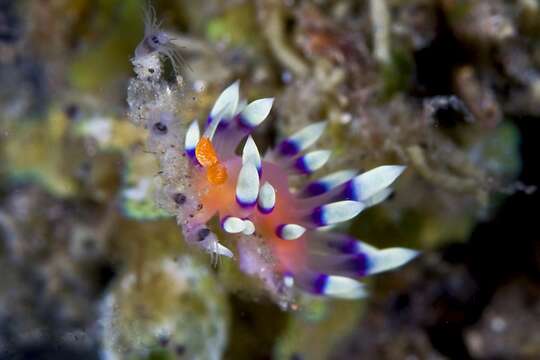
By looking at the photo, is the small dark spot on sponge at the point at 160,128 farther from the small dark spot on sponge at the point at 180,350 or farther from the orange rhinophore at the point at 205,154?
the small dark spot on sponge at the point at 180,350

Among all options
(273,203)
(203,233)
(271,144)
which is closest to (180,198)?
(203,233)

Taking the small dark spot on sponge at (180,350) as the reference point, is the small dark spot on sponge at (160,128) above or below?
above

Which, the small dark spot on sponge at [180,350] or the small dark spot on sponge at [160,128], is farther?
the small dark spot on sponge at [180,350]

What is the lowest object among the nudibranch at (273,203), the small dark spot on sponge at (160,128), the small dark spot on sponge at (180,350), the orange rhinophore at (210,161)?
the small dark spot on sponge at (180,350)

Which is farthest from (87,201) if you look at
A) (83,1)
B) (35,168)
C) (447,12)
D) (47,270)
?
(447,12)

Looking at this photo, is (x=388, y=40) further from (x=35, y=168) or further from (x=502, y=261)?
(x=35, y=168)

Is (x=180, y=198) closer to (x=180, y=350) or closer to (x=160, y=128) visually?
(x=160, y=128)

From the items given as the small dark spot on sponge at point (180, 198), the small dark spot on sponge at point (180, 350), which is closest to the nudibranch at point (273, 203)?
the small dark spot on sponge at point (180, 198)

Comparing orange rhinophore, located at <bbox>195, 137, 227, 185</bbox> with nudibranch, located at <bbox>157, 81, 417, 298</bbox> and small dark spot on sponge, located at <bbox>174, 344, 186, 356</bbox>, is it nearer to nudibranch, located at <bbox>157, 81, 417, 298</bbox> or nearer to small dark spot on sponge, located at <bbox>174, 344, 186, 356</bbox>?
nudibranch, located at <bbox>157, 81, 417, 298</bbox>
